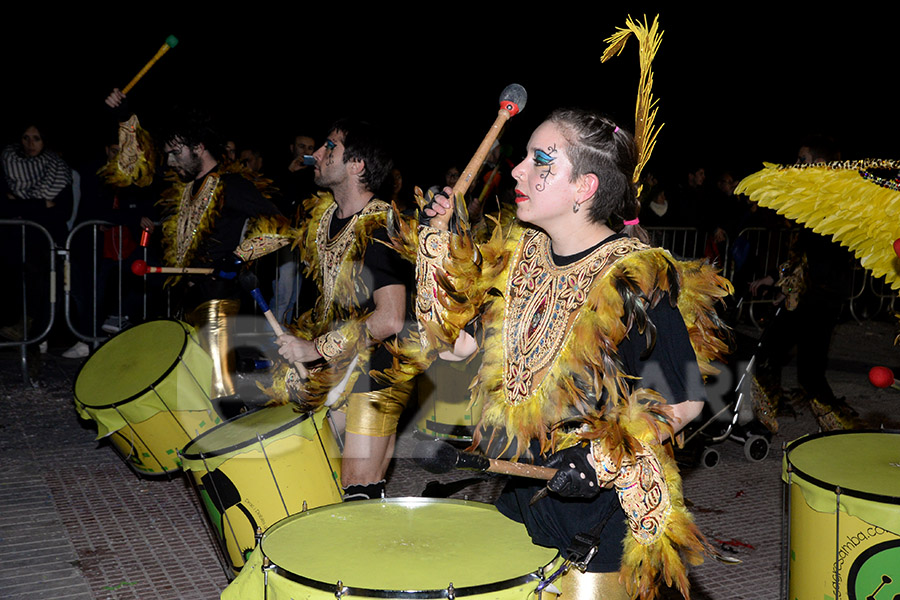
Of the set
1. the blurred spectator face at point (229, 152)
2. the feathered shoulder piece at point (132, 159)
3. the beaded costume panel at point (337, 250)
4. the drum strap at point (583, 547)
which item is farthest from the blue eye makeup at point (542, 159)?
the feathered shoulder piece at point (132, 159)

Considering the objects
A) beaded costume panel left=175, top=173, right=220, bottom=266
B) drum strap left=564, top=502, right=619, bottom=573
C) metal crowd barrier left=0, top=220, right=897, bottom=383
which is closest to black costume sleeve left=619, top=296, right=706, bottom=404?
drum strap left=564, top=502, right=619, bottom=573

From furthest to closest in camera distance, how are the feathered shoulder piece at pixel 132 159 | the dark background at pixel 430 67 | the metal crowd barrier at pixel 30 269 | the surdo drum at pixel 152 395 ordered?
the dark background at pixel 430 67 → the metal crowd barrier at pixel 30 269 → the feathered shoulder piece at pixel 132 159 → the surdo drum at pixel 152 395

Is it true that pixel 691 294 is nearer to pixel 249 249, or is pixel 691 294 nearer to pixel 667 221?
pixel 249 249

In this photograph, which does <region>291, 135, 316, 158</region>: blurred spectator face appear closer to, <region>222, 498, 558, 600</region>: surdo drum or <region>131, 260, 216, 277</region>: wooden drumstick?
<region>131, 260, 216, 277</region>: wooden drumstick

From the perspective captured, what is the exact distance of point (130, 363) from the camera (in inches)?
161

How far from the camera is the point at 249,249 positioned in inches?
157

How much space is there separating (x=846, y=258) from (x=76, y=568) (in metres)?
4.40

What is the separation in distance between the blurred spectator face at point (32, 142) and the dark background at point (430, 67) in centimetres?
135

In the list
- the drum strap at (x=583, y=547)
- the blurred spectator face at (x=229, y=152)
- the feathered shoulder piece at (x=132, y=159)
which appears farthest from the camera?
the feathered shoulder piece at (x=132, y=159)

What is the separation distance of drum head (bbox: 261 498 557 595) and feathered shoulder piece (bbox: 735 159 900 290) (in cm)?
144

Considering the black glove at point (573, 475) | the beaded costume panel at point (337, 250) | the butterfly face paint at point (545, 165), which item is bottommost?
the black glove at point (573, 475)

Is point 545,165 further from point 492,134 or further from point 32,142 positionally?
point 32,142

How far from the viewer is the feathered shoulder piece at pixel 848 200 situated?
268cm

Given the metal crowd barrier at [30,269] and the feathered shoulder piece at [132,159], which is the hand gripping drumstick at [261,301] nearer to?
the feathered shoulder piece at [132,159]
